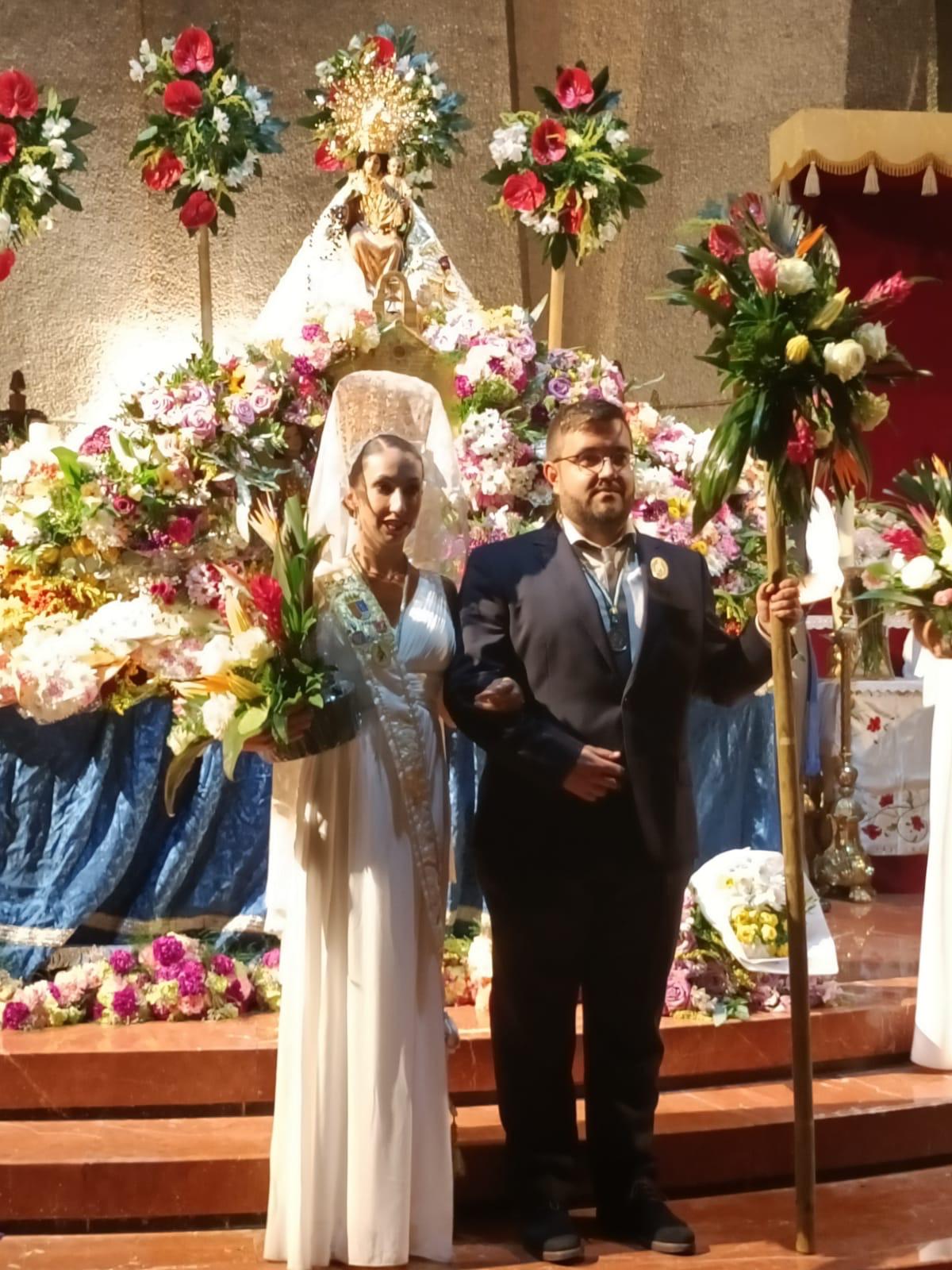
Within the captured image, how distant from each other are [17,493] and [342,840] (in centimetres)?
258

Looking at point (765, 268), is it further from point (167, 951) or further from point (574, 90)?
point (574, 90)

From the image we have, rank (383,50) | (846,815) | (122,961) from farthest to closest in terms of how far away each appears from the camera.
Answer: (846,815)
(383,50)
(122,961)

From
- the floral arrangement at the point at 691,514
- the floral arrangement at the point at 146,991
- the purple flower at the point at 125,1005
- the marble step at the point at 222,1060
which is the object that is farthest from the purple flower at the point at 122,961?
the floral arrangement at the point at 691,514

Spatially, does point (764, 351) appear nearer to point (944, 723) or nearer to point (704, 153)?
point (944, 723)

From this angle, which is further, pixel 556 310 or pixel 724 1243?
pixel 556 310

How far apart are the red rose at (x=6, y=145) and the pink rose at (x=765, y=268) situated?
12.8 ft

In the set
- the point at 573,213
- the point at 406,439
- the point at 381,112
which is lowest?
the point at 406,439

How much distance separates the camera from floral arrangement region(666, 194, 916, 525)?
3924 mm

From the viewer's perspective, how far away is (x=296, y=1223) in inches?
149

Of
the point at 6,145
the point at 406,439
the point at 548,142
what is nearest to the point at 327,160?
the point at 548,142

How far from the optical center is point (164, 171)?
23.6 feet

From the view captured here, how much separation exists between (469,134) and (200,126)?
297cm

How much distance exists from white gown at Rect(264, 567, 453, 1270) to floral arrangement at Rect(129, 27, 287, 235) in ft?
12.0

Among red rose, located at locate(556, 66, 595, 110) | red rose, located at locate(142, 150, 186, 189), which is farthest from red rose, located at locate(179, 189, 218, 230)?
red rose, located at locate(556, 66, 595, 110)
